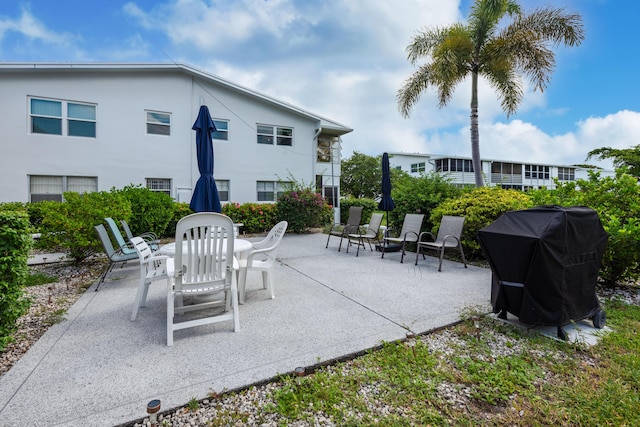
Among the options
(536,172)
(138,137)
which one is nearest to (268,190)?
(138,137)

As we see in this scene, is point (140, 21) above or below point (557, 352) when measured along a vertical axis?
above

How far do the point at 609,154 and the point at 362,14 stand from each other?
74.4ft

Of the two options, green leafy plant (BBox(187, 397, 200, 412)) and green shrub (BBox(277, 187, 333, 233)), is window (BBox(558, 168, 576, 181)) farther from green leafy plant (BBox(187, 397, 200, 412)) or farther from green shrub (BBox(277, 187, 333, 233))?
green leafy plant (BBox(187, 397, 200, 412))

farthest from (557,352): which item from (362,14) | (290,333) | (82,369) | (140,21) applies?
(140,21)

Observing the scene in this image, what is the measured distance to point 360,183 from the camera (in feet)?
93.2

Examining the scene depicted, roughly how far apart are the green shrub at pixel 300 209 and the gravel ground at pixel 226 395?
6.89 m

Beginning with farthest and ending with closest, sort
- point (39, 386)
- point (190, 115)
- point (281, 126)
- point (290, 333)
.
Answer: point (281, 126)
point (190, 115)
point (290, 333)
point (39, 386)

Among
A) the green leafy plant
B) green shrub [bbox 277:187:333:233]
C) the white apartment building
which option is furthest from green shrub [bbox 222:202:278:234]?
the green leafy plant

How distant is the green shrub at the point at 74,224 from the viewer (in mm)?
5668

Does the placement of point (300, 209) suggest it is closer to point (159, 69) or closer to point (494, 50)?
point (159, 69)

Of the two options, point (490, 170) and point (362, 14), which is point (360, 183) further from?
point (362, 14)

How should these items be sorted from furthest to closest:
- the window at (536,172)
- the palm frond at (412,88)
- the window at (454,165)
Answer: the window at (536,172)
the window at (454,165)
the palm frond at (412,88)

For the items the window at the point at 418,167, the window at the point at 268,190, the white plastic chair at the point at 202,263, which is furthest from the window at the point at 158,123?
the window at the point at 418,167

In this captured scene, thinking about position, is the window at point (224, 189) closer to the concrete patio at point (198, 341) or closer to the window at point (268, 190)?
the window at point (268, 190)
